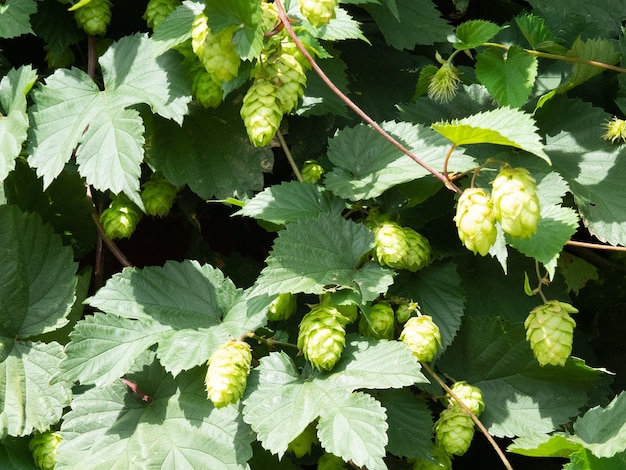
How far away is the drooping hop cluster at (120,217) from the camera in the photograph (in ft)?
5.57

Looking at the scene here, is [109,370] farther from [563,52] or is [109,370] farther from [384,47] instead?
[563,52]

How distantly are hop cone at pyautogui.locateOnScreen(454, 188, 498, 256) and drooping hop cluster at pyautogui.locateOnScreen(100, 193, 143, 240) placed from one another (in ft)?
2.48

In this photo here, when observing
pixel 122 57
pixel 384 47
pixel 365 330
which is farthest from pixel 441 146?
pixel 122 57

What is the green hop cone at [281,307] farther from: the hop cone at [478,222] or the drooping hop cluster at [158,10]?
the drooping hop cluster at [158,10]

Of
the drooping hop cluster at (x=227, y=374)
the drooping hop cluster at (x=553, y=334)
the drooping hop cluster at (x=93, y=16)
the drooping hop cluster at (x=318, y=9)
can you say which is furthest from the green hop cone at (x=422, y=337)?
the drooping hop cluster at (x=93, y=16)

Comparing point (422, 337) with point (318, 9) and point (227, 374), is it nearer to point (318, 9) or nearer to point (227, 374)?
point (227, 374)

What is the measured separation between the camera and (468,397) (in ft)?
5.13

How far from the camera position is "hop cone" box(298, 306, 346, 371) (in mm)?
1420

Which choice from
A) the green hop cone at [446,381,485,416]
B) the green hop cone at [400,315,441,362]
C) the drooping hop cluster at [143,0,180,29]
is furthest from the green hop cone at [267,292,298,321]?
the drooping hop cluster at [143,0,180,29]

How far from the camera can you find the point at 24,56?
1979 mm

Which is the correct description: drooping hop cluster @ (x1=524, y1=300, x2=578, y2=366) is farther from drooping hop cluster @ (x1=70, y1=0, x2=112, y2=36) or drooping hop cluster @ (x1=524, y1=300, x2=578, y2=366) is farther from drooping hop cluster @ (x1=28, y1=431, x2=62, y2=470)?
drooping hop cluster @ (x1=70, y1=0, x2=112, y2=36)

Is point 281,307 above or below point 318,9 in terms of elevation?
below

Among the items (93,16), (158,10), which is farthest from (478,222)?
(93,16)

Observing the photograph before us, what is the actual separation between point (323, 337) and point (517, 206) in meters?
0.42
